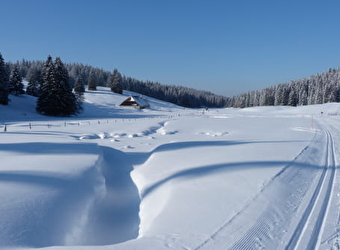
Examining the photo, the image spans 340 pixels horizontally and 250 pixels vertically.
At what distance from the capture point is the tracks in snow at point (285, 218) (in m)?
3.91

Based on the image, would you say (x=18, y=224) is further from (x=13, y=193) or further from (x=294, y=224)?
(x=294, y=224)

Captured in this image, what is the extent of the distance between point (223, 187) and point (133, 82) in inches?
4603

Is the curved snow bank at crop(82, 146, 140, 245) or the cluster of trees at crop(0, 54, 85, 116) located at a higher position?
the cluster of trees at crop(0, 54, 85, 116)

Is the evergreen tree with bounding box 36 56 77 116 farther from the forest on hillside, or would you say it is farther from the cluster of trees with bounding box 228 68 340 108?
the cluster of trees with bounding box 228 68 340 108

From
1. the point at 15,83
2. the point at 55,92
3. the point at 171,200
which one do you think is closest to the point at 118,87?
the point at 15,83

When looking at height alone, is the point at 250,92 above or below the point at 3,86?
above

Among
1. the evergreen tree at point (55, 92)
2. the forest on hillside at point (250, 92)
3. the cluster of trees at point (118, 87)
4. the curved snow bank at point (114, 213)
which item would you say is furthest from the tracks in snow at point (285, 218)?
the forest on hillside at point (250, 92)

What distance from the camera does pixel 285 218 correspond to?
15.6 ft

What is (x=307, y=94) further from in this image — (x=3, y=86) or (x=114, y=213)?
(x=114, y=213)

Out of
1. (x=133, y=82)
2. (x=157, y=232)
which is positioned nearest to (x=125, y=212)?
(x=157, y=232)

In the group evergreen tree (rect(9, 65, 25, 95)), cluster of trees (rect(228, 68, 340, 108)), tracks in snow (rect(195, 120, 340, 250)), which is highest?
cluster of trees (rect(228, 68, 340, 108))

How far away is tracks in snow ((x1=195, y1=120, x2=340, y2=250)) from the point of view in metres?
3.91

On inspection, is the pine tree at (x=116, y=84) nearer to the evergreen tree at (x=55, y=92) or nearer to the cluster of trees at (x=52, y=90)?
the cluster of trees at (x=52, y=90)

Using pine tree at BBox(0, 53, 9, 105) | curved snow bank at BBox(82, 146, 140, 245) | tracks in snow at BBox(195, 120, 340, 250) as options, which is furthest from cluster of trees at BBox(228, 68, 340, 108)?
curved snow bank at BBox(82, 146, 140, 245)
